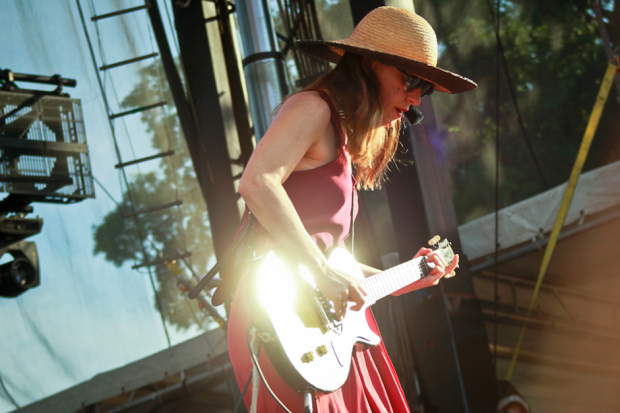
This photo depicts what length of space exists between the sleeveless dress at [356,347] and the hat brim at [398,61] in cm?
17

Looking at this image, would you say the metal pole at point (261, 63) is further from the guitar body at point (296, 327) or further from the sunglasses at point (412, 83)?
the guitar body at point (296, 327)

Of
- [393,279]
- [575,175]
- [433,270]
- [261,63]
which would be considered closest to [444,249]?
[433,270]

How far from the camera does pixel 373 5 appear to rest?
2881mm

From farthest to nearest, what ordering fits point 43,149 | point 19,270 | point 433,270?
1. point 19,270
2. point 43,149
3. point 433,270

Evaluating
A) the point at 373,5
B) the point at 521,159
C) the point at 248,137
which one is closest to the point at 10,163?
the point at 248,137

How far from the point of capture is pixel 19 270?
4.16 meters

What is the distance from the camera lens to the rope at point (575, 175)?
354cm

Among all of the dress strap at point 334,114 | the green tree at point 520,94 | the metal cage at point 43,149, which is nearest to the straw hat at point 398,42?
the dress strap at point 334,114

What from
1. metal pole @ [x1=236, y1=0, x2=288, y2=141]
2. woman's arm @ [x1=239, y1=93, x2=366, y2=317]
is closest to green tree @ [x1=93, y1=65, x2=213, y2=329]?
metal pole @ [x1=236, y1=0, x2=288, y2=141]

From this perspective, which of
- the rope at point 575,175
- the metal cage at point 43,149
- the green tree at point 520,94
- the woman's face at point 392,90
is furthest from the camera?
the green tree at point 520,94

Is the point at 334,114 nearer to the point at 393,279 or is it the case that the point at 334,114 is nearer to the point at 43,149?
the point at 393,279

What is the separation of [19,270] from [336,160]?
3.82 m

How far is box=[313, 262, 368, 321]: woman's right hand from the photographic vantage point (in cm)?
116

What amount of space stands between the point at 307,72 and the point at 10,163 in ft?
8.59
